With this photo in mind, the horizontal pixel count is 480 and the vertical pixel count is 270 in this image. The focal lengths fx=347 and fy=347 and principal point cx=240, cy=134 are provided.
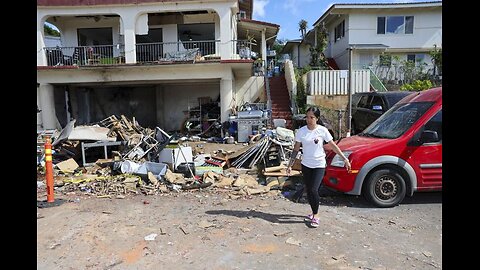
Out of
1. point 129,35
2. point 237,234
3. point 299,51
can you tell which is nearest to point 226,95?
point 129,35

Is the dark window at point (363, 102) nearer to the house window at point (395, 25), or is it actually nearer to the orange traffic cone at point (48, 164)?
the orange traffic cone at point (48, 164)

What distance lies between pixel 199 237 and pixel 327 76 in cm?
1334

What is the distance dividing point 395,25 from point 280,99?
11.7m

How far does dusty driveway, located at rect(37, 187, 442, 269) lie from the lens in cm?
400

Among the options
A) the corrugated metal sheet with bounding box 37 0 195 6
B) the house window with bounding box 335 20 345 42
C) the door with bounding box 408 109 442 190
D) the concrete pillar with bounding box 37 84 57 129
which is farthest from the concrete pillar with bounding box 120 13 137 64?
the house window with bounding box 335 20 345 42

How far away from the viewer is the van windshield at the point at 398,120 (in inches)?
241

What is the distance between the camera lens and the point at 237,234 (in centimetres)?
480

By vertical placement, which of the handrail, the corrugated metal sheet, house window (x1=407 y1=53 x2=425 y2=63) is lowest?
the handrail

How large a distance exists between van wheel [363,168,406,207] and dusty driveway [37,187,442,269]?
19cm

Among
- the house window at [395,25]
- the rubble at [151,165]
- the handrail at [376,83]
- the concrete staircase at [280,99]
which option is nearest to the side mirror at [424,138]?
the rubble at [151,165]

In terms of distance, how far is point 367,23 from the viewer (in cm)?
2369

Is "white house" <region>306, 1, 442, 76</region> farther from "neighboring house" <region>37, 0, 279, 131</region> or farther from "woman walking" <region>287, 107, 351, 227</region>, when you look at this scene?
"woman walking" <region>287, 107, 351, 227</region>

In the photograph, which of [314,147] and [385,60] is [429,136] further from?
[385,60]
